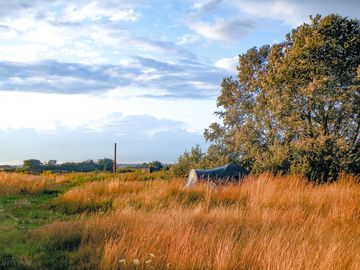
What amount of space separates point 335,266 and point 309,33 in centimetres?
1579

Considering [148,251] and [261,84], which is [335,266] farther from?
[261,84]

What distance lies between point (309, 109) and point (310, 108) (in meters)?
0.09

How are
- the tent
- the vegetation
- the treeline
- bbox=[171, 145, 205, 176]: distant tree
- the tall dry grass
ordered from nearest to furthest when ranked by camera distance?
the tall dry grass < the tent < the vegetation < bbox=[171, 145, 205, 176]: distant tree < the treeline

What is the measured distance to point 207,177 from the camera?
15836 mm

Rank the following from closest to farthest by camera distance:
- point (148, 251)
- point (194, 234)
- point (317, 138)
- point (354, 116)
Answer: point (148, 251), point (194, 234), point (317, 138), point (354, 116)

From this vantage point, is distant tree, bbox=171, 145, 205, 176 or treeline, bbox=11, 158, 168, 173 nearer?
distant tree, bbox=171, 145, 205, 176

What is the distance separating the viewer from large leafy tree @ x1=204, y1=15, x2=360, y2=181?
17.7 metres

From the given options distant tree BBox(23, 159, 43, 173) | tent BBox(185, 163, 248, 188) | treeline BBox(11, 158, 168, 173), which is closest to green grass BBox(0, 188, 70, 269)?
tent BBox(185, 163, 248, 188)

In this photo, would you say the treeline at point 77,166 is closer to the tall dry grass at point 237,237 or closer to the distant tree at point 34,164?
the distant tree at point 34,164

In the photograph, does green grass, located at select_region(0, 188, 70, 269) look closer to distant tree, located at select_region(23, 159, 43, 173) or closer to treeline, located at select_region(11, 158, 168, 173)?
treeline, located at select_region(11, 158, 168, 173)

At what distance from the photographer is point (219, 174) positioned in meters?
16.3

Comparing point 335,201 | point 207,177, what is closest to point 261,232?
point 335,201

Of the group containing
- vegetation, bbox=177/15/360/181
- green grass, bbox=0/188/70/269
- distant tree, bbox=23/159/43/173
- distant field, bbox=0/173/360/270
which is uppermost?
vegetation, bbox=177/15/360/181

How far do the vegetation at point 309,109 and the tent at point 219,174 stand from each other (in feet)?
7.03
